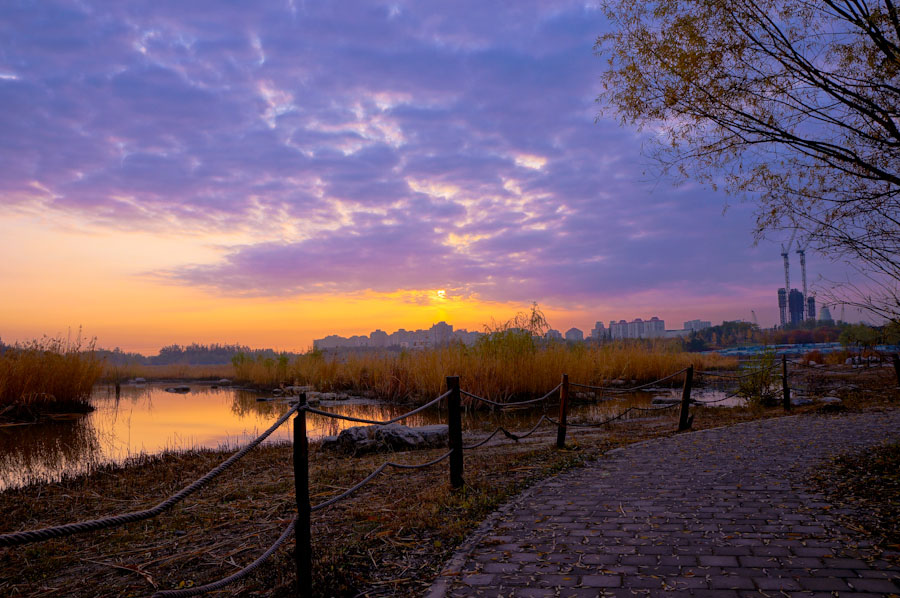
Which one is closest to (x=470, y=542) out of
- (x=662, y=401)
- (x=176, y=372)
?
(x=662, y=401)

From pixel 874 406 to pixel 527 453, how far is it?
8.71 metres

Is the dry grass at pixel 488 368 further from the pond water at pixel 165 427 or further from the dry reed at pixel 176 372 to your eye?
the dry reed at pixel 176 372

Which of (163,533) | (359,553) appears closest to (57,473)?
(163,533)

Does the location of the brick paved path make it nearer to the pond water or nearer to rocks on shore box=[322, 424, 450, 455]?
rocks on shore box=[322, 424, 450, 455]

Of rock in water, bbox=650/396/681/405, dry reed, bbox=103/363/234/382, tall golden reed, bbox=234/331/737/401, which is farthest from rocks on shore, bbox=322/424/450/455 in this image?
dry reed, bbox=103/363/234/382

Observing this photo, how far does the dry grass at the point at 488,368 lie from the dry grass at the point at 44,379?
892 cm

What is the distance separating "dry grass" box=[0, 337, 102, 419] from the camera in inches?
546

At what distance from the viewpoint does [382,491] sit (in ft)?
20.8

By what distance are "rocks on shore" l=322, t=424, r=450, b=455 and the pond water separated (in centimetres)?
242

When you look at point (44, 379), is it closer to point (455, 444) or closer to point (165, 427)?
point (165, 427)

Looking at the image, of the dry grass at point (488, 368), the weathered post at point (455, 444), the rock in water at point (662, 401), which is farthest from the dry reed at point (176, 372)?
the weathered post at point (455, 444)

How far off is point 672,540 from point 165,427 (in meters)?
14.0

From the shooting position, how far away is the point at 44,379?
14852mm

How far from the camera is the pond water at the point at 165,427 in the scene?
382 inches
